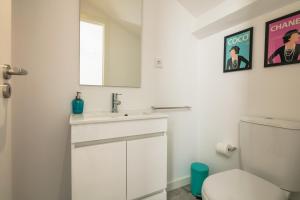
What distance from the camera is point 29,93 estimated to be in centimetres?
108

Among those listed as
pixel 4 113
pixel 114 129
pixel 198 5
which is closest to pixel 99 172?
pixel 114 129

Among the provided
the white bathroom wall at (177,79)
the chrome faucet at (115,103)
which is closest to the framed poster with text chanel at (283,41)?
the white bathroom wall at (177,79)

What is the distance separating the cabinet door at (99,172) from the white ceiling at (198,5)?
1556 mm

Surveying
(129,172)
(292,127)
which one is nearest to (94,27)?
(129,172)

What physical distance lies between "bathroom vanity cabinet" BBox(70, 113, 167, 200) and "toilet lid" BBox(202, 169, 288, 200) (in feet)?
1.47

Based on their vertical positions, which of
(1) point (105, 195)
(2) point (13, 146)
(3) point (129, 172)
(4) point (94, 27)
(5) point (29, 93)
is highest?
(4) point (94, 27)

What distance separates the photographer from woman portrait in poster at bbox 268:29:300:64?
1.07 metres

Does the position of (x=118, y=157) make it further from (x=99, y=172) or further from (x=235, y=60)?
(x=235, y=60)

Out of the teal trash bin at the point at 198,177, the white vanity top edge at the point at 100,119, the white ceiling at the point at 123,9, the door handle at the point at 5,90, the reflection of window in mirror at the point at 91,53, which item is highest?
the white ceiling at the point at 123,9

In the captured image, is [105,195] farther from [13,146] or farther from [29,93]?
[29,93]

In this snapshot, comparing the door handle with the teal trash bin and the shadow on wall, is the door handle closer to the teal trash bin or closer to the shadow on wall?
the shadow on wall

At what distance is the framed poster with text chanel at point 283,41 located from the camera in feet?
3.50

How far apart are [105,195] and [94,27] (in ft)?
4.32

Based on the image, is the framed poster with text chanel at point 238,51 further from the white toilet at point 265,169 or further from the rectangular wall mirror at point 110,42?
the rectangular wall mirror at point 110,42
